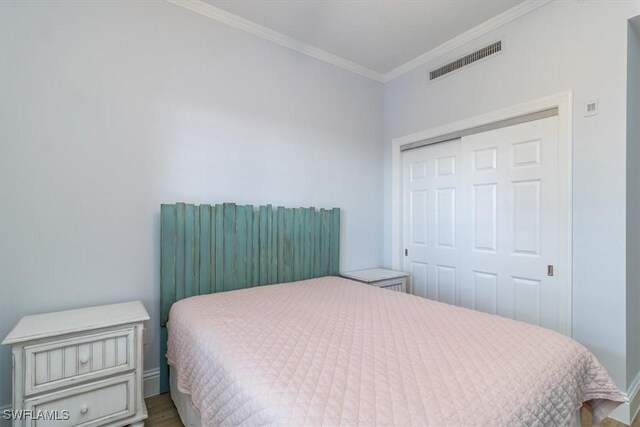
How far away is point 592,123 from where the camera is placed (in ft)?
6.45

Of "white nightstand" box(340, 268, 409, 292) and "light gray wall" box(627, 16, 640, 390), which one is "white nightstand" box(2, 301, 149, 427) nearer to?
"white nightstand" box(340, 268, 409, 292)

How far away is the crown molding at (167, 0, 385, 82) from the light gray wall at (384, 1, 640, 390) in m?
1.36

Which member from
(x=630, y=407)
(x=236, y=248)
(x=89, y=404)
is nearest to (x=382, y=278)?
(x=236, y=248)

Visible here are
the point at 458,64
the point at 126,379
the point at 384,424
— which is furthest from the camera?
the point at 458,64

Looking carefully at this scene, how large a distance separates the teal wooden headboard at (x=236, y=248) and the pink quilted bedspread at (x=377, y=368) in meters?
0.43

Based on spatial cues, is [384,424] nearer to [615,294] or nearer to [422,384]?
[422,384]

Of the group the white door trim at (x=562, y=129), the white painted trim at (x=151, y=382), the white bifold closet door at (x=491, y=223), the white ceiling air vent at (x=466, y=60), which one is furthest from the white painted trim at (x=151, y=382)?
the white ceiling air vent at (x=466, y=60)

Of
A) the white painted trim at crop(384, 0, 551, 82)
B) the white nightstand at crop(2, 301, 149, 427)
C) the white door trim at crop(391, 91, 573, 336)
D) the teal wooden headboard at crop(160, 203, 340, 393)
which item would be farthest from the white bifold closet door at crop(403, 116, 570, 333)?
the white nightstand at crop(2, 301, 149, 427)

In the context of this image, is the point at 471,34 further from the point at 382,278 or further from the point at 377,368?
the point at 377,368

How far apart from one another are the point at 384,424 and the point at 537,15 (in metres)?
2.85

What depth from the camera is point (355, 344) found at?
1279 millimetres

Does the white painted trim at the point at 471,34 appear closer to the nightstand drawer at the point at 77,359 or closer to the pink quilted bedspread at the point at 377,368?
the pink quilted bedspread at the point at 377,368

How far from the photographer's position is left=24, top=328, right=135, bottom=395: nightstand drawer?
4.74 ft

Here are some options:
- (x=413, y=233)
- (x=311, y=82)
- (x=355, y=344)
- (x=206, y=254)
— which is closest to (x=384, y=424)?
(x=355, y=344)
